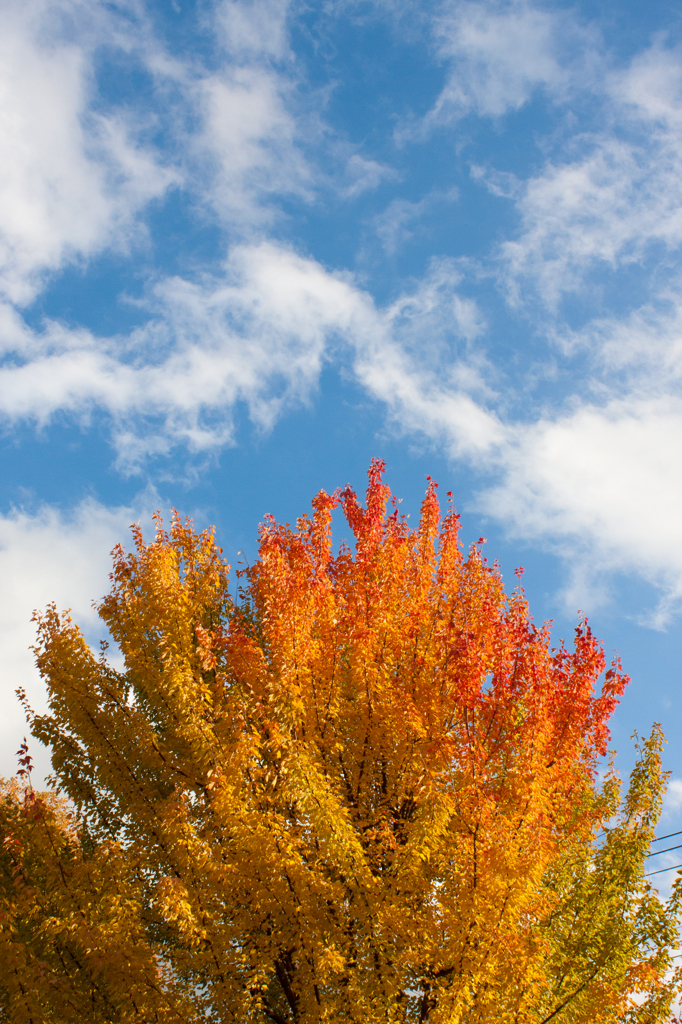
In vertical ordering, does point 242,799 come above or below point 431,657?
below

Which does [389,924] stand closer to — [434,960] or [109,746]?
[434,960]

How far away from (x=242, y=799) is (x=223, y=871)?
0.69 meters

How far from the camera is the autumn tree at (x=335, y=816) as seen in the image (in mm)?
6707

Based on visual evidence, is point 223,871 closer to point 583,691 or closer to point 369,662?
point 369,662

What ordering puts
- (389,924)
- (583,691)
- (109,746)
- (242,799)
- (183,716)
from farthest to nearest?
(583,691)
(109,746)
(183,716)
(242,799)
(389,924)

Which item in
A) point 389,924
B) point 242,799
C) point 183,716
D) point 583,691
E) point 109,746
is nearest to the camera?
point 389,924

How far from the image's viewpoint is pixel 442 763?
7.70 m

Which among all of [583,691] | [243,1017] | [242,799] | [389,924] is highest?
[583,691]

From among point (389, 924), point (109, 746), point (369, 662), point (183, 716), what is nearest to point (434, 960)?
point (389, 924)

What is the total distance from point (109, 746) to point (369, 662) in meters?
3.32

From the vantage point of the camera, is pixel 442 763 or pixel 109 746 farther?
pixel 109 746

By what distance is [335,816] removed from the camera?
652cm

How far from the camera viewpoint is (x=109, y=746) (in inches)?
328

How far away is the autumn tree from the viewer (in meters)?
6.71
